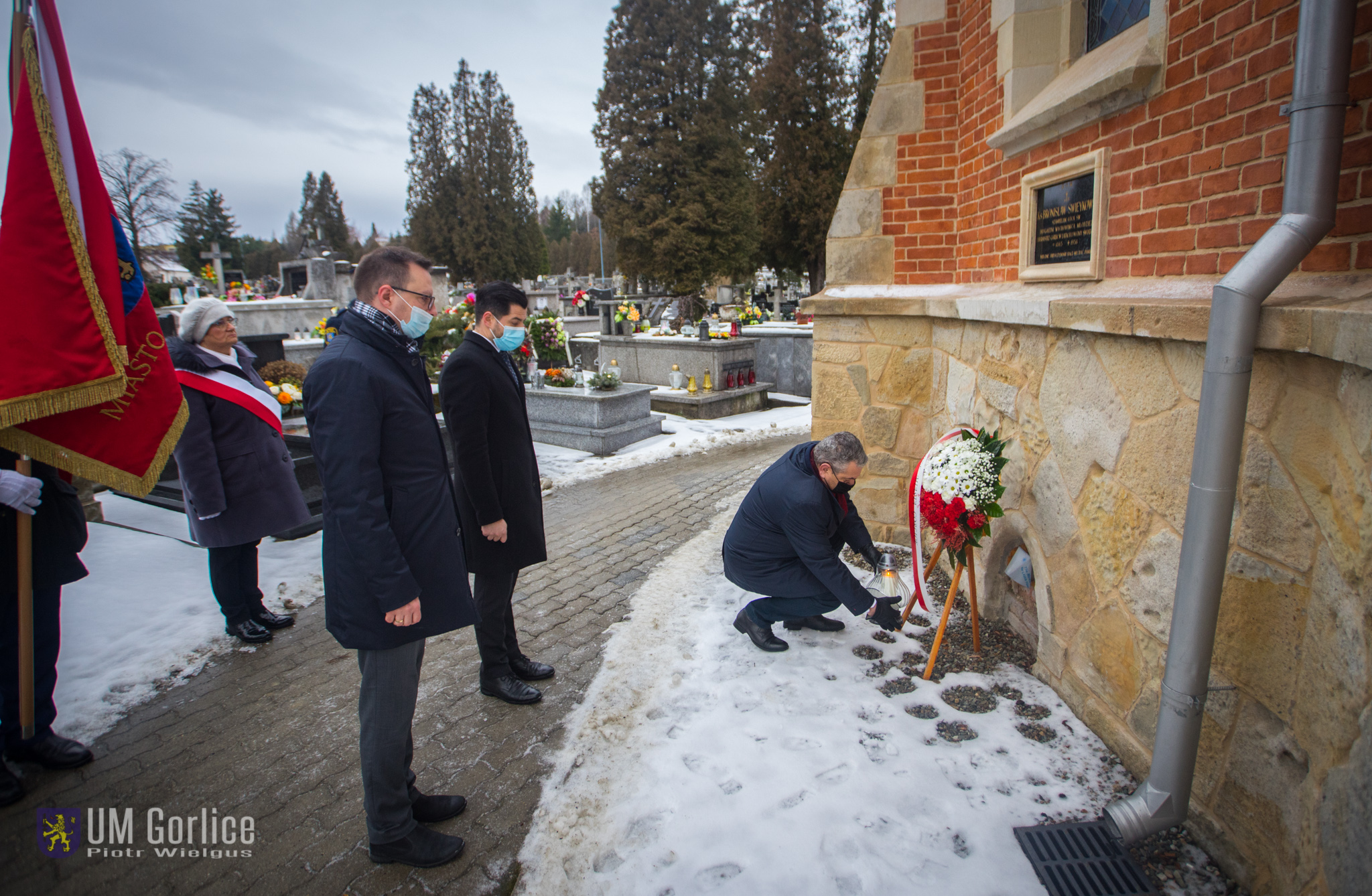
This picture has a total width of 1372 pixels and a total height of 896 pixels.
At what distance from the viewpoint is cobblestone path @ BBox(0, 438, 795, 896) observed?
220 cm

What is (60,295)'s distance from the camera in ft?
8.20

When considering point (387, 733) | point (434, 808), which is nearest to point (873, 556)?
point (434, 808)

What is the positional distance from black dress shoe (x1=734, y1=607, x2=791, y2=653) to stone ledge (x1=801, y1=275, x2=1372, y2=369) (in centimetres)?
191

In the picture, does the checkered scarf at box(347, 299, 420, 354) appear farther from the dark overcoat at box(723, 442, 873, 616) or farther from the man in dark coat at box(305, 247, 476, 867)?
the dark overcoat at box(723, 442, 873, 616)

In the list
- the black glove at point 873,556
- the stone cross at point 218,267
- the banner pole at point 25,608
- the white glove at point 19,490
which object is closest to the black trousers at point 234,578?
the banner pole at point 25,608

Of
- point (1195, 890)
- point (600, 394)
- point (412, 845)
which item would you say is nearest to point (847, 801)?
point (1195, 890)

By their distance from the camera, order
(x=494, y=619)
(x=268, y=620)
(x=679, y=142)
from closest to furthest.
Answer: (x=494, y=619) → (x=268, y=620) → (x=679, y=142)

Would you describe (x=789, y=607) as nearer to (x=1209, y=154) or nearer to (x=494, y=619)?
(x=494, y=619)

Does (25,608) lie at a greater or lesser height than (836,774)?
greater

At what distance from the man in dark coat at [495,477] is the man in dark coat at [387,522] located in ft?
1.90

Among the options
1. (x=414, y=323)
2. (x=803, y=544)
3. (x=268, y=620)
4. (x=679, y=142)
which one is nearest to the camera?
(x=414, y=323)

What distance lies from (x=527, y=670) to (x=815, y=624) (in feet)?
5.00

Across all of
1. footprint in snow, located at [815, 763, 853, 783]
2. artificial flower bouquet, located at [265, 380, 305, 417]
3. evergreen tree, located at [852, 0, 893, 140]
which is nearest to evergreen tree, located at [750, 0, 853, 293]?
evergreen tree, located at [852, 0, 893, 140]

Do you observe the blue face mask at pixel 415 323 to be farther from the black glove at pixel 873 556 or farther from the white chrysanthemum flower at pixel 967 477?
the black glove at pixel 873 556
